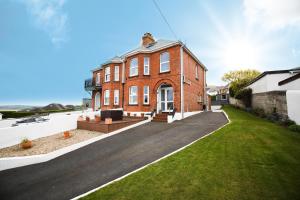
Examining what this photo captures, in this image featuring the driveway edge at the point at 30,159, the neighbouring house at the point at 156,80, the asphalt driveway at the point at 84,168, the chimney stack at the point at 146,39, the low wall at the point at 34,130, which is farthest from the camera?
the chimney stack at the point at 146,39

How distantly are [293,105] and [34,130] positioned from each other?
19456 millimetres

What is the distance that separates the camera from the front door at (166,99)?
15859mm

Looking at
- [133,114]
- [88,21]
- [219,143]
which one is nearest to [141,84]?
[133,114]

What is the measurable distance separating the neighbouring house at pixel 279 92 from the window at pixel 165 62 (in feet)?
33.2

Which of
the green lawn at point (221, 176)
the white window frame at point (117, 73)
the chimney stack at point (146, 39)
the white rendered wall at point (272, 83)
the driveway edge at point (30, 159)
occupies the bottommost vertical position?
the driveway edge at point (30, 159)

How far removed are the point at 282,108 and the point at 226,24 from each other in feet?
26.8

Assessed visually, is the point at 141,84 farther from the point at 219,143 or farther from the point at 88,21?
the point at 88,21

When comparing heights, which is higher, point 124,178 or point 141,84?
point 141,84

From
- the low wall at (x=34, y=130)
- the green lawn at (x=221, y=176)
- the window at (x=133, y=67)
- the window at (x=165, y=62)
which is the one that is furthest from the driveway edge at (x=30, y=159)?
the window at (x=165, y=62)

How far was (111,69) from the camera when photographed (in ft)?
64.7

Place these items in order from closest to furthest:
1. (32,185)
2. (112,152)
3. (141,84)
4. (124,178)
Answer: (124,178) < (32,185) < (112,152) < (141,84)

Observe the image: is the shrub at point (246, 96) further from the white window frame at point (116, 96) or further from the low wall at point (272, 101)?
the white window frame at point (116, 96)

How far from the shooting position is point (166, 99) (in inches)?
637

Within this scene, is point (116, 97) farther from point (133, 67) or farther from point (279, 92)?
point (279, 92)
